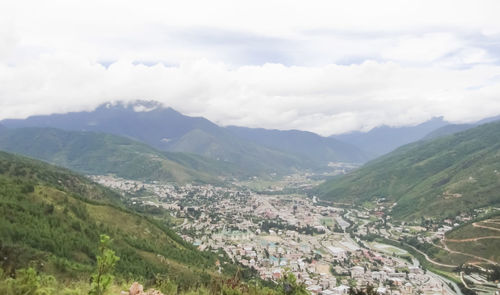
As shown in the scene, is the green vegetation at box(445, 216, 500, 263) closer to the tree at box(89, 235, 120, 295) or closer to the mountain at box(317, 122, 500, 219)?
the mountain at box(317, 122, 500, 219)

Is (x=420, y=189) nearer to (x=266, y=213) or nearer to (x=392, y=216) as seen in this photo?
(x=392, y=216)

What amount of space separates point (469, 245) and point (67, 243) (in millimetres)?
89406

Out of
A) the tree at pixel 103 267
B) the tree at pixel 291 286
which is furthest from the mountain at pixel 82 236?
the tree at pixel 103 267

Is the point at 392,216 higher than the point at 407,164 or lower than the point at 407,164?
lower

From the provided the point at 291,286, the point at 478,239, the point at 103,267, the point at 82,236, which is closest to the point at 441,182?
the point at 478,239

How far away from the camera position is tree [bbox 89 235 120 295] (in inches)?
267

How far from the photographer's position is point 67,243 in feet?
122

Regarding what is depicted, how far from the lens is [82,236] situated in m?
41.7

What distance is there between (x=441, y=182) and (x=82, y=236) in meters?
146

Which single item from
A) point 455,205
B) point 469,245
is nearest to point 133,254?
point 469,245

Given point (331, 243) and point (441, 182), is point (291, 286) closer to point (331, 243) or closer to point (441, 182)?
point (331, 243)

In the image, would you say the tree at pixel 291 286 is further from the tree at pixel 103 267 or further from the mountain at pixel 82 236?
the mountain at pixel 82 236

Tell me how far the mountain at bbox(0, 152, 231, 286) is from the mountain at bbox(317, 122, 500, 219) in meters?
101

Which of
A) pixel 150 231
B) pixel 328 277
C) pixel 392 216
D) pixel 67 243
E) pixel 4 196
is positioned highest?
pixel 4 196
